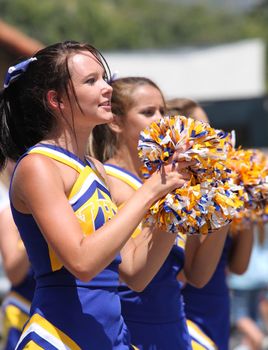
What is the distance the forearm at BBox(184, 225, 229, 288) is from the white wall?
19789mm

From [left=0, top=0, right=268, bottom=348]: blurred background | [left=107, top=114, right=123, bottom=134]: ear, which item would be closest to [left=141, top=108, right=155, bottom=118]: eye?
[left=107, top=114, right=123, bottom=134]: ear

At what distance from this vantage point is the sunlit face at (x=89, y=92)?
9.95 ft

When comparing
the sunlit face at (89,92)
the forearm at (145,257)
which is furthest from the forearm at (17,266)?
the sunlit face at (89,92)

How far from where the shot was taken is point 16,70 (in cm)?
318

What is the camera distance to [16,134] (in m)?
3.24

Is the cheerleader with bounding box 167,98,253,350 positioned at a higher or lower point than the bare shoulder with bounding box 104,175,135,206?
lower

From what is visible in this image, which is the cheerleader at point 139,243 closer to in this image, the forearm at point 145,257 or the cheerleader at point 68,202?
the forearm at point 145,257

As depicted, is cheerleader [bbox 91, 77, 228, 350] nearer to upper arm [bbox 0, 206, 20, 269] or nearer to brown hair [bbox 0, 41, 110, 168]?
brown hair [bbox 0, 41, 110, 168]

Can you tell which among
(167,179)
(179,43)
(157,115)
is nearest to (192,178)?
(167,179)

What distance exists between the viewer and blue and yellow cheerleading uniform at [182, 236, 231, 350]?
14.2 ft

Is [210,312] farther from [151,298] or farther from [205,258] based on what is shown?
[151,298]

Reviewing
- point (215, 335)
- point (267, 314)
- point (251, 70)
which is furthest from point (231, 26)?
point (215, 335)

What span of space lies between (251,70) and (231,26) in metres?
47.2

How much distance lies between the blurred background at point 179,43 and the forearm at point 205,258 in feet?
3.73
